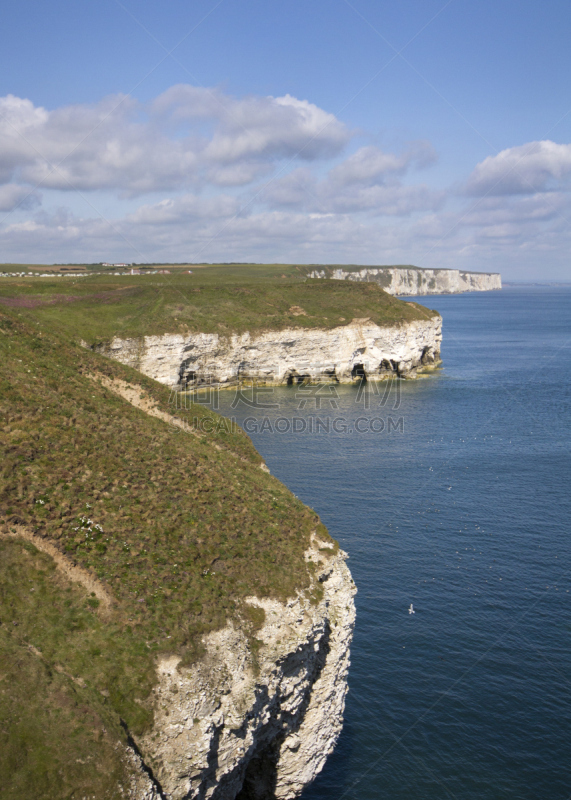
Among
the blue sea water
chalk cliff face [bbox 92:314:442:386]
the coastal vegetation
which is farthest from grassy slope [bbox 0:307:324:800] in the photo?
chalk cliff face [bbox 92:314:442:386]

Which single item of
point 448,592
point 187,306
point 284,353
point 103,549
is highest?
point 187,306

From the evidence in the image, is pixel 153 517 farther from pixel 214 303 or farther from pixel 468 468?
pixel 214 303

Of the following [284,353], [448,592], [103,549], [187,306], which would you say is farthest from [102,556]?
[187,306]

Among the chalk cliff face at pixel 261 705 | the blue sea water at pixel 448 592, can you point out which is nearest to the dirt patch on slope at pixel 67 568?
the chalk cliff face at pixel 261 705

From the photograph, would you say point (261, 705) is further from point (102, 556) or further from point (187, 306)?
point (187, 306)

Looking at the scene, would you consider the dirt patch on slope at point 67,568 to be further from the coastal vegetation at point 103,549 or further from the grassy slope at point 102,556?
the grassy slope at point 102,556

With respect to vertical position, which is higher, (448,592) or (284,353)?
(284,353)
